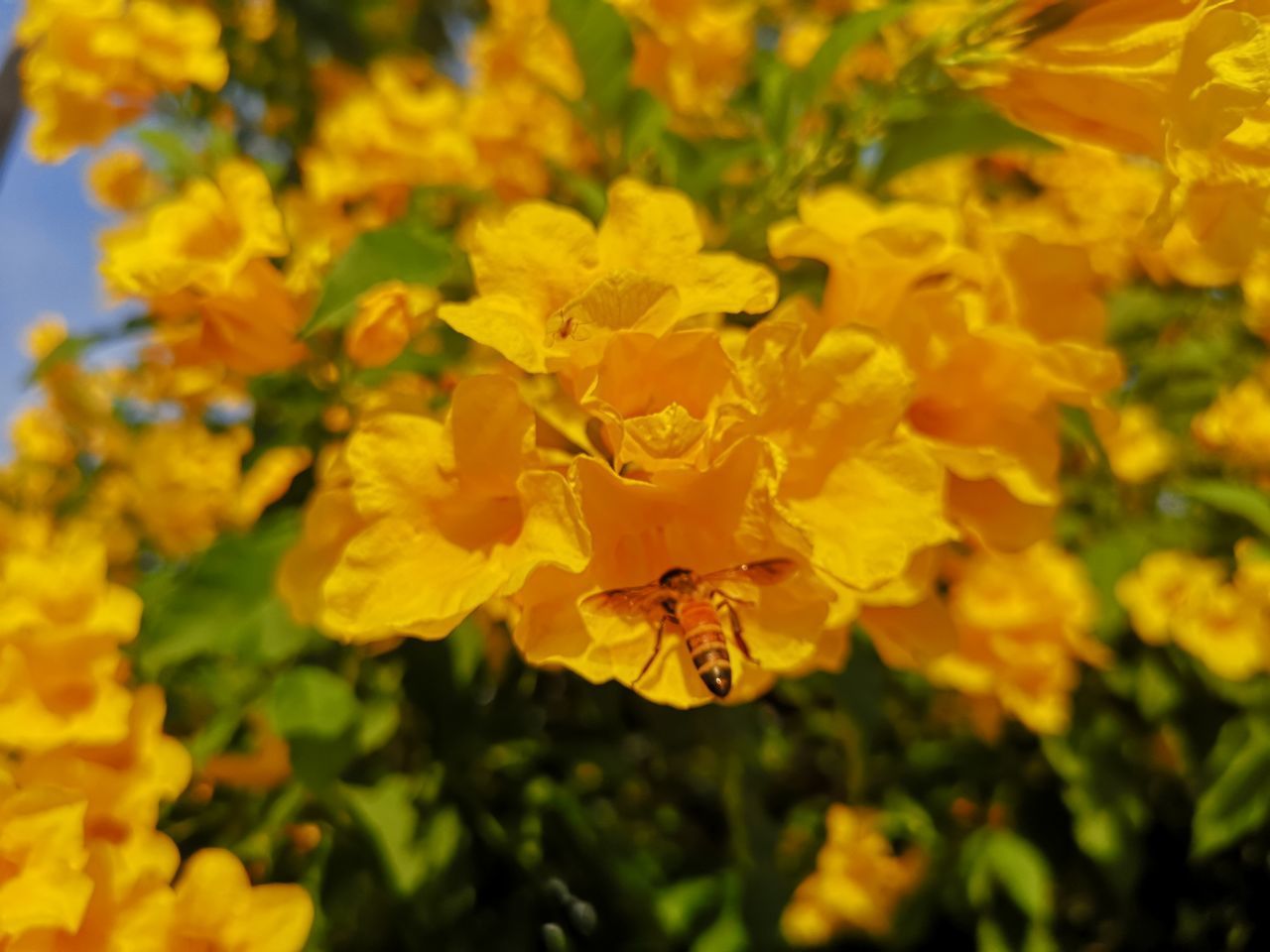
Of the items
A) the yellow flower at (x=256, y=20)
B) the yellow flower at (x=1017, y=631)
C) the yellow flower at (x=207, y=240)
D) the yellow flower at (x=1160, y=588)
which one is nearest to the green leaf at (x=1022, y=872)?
the yellow flower at (x=1017, y=631)

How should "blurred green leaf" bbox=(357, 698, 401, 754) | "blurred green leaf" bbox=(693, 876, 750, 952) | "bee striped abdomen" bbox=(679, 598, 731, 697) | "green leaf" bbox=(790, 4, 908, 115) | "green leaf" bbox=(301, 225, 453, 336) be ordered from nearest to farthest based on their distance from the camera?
"bee striped abdomen" bbox=(679, 598, 731, 697)
"green leaf" bbox=(301, 225, 453, 336)
"green leaf" bbox=(790, 4, 908, 115)
"blurred green leaf" bbox=(357, 698, 401, 754)
"blurred green leaf" bbox=(693, 876, 750, 952)

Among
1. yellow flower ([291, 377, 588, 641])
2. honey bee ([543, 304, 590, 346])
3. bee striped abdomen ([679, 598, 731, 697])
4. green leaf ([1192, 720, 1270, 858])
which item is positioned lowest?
green leaf ([1192, 720, 1270, 858])

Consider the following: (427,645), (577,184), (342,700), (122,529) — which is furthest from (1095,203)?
(122,529)

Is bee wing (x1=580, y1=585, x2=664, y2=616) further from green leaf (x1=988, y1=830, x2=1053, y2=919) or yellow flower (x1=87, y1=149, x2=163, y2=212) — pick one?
yellow flower (x1=87, y1=149, x2=163, y2=212)

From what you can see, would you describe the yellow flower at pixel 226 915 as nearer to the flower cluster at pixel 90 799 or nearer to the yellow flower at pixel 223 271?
the flower cluster at pixel 90 799

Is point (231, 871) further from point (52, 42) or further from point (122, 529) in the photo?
point (122, 529)

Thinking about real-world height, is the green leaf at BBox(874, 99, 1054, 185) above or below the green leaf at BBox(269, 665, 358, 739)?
above

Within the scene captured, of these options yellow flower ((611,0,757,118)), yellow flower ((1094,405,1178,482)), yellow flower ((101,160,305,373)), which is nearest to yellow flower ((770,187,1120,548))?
yellow flower ((101,160,305,373))
